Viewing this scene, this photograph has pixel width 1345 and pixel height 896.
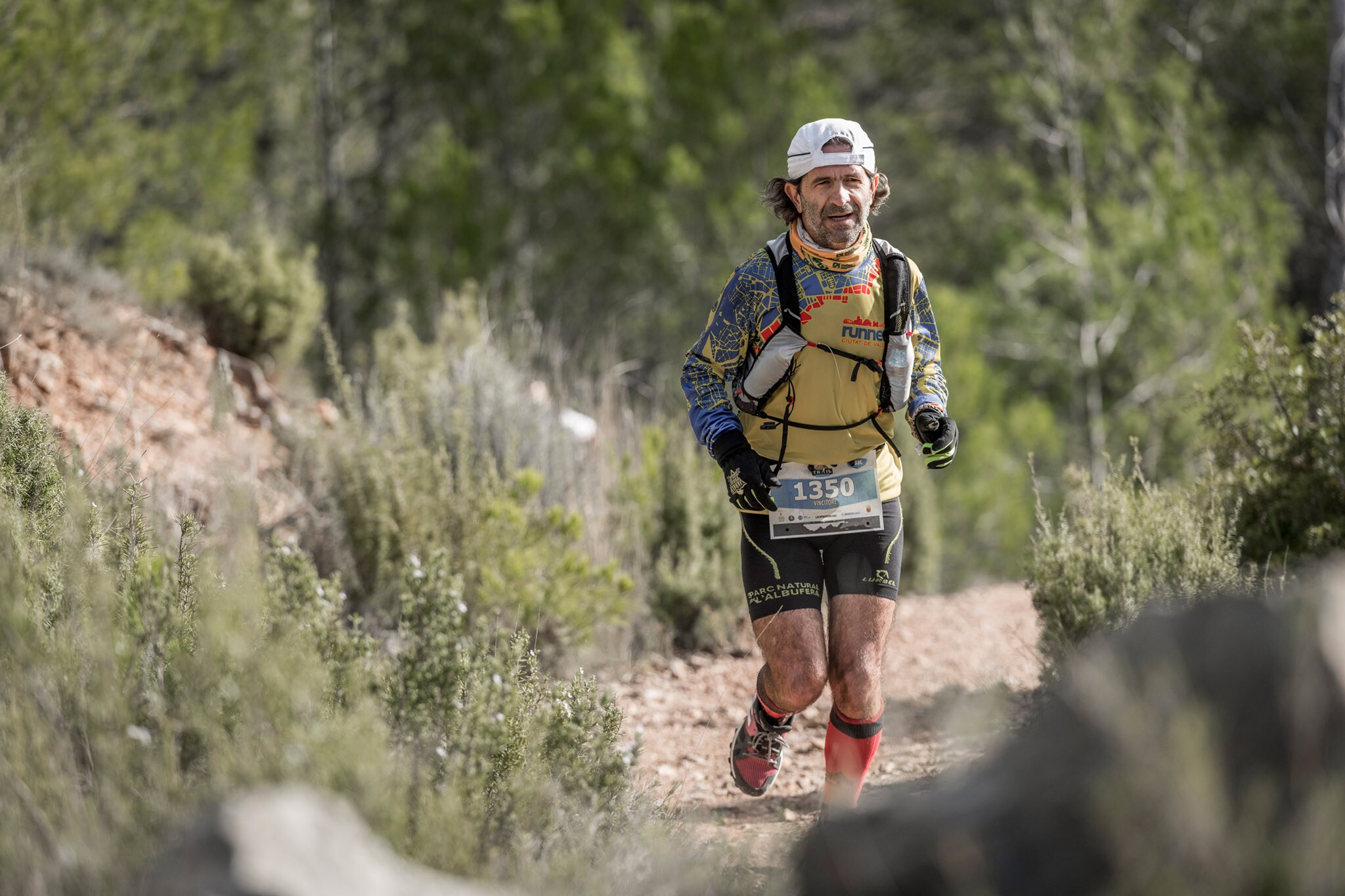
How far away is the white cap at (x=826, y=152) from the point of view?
330 cm

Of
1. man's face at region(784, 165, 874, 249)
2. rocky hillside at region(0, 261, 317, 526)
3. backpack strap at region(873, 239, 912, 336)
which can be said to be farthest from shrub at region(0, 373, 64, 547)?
backpack strap at region(873, 239, 912, 336)

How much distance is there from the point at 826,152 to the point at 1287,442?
273 cm

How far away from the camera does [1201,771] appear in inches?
58.6

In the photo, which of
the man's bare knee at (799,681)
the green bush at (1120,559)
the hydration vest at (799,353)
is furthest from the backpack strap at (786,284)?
the green bush at (1120,559)

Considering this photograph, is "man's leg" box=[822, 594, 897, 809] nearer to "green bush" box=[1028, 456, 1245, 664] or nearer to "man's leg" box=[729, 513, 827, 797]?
"man's leg" box=[729, 513, 827, 797]

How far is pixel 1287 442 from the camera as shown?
4.79m

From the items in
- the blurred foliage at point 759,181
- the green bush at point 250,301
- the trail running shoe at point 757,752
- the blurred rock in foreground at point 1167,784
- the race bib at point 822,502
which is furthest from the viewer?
the blurred foliage at point 759,181

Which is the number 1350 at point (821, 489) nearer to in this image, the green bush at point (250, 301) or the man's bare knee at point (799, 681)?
the man's bare knee at point (799, 681)

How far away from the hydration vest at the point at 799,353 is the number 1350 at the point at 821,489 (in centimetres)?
10

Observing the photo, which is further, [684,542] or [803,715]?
[684,542]

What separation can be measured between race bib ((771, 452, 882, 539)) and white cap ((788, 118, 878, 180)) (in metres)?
0.88

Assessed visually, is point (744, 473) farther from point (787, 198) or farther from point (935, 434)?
point (787, 198)

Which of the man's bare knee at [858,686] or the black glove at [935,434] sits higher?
the black glove at [935,434]

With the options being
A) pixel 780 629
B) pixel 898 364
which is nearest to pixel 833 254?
pixel 898 364
